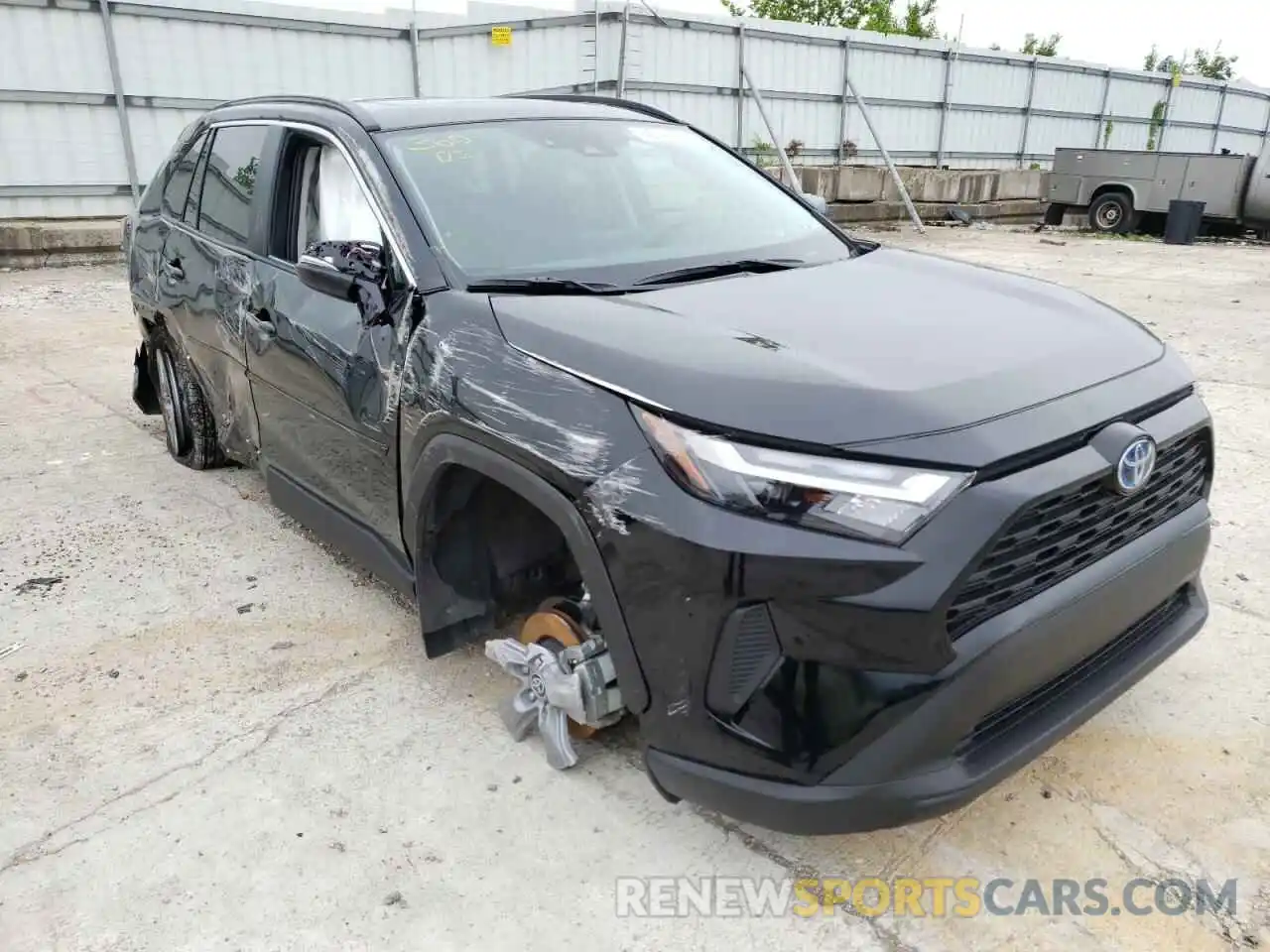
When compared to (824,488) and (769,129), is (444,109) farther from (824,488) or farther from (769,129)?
(769,129)

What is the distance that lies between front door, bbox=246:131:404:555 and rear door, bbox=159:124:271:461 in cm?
16

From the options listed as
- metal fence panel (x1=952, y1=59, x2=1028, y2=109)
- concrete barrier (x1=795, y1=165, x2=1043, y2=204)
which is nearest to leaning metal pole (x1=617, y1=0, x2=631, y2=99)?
concrete barrier (x1=795, y1=165, x2=1043, y2=204)

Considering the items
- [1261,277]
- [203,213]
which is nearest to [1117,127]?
[1261,277]

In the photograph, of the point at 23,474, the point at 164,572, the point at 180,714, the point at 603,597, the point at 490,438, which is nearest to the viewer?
the point at 603,597

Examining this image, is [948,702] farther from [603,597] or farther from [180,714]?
[180,714]

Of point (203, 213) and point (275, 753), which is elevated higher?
point (203, 213)

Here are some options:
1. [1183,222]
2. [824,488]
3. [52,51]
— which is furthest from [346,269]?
[1183,222]

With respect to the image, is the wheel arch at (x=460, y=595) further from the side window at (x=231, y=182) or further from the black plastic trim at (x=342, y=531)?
the side window at (x=231, y=182)

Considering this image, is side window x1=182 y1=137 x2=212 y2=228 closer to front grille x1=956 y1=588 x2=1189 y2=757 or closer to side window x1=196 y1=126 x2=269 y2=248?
side window x1=196 y1=126 x2=269 y2=248

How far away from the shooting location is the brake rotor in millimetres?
2383

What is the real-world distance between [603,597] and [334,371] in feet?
4.27

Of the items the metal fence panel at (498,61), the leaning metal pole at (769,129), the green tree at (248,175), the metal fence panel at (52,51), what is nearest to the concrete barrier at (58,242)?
the metal fence panel at (52,51)

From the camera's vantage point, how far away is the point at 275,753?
2582mm

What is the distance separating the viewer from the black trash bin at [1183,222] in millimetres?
14078
